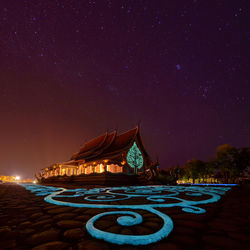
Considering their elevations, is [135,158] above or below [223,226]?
above

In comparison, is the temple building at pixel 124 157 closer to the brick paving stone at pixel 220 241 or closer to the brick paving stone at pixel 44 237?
the brick paving stone at pixel 44 237

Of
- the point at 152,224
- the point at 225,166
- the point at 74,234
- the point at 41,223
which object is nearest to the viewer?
the point at 74,234

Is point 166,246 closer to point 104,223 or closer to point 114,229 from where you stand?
point 114,229

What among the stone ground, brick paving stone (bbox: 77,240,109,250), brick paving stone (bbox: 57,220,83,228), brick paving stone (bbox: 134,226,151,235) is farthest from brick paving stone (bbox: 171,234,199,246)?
brick paving stone (bbox: 57,220,83,228)

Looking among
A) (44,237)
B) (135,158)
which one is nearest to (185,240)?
(44,237)

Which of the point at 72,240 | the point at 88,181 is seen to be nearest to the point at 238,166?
the point at 88,181

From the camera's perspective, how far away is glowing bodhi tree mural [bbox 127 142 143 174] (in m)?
17.8

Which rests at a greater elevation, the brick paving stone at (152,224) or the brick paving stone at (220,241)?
the brick paving stone at (152,224)

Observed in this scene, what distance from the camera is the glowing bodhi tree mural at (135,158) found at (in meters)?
17.8

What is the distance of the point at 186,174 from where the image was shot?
3156 cm

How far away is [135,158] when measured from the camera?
18406 millimetres

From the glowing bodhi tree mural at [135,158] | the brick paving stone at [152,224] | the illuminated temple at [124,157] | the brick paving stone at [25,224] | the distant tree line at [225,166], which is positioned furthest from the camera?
the distant tree line at [225,166]

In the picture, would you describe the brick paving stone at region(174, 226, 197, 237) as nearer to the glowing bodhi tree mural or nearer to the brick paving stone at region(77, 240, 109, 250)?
the brick paving stone at region(77, 240, 109, 250)

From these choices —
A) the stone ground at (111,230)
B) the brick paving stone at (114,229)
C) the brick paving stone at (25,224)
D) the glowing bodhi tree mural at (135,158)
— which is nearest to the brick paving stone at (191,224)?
the stone ground at (111,230)
